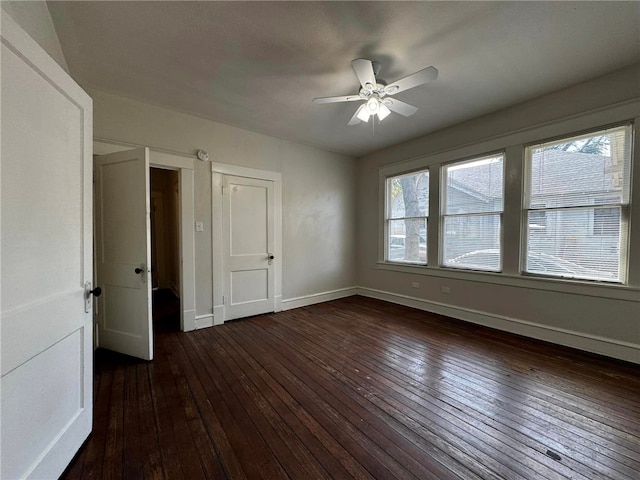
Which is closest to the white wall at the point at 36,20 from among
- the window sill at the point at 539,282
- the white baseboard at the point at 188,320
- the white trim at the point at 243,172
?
the white trim at the point at 243,172

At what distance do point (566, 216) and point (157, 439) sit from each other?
425cm

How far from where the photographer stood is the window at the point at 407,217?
429 centimetres

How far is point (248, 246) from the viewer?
391 centimetres

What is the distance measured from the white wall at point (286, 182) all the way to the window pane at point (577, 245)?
2963 millimetres

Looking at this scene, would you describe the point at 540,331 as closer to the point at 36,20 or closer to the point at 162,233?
the point at 36,20

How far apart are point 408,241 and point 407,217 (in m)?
0.42

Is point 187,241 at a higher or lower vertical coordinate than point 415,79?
lower

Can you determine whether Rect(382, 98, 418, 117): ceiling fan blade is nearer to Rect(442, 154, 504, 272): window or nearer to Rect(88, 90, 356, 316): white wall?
Rect(442, 154, 504, 272): window

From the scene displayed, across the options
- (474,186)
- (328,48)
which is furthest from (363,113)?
(474,186)

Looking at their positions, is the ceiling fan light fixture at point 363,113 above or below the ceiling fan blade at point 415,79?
below

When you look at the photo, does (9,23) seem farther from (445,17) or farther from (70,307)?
(445,17)

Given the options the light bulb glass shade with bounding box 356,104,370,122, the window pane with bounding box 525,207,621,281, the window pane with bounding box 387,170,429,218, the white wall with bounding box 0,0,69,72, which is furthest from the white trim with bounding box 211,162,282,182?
the window pane with bounding box 525,207,621,281

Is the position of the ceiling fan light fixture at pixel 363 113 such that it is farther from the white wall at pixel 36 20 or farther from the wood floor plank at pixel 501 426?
the wood floor plank at pixel 501 426

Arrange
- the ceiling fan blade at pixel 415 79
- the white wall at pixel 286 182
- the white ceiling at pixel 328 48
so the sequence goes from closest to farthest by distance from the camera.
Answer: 1. the white ceiling at pixel 328 48
2. the ceiling fan blade at pixel 415 79
3. the white wall at pixel 286 182
